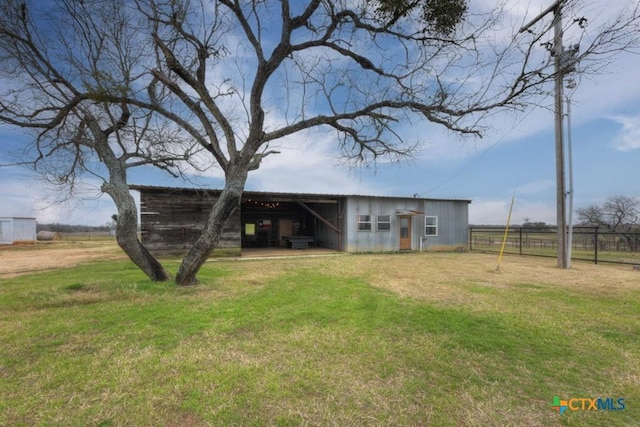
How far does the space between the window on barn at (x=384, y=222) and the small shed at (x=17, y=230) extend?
82.3 ft

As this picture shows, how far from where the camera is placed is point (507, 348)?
10.9 ft

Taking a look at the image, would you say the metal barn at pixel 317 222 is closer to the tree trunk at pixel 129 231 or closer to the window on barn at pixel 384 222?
the window on barn at pixel 384 222

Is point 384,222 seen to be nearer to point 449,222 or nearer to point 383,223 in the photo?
point 383,223

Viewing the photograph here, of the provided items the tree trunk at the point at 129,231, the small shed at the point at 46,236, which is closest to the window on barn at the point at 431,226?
the tree trunk at the point at 129,231

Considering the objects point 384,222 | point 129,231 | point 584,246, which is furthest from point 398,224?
point 129,231

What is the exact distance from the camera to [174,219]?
12758 millimetres

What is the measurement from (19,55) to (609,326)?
11678 mm

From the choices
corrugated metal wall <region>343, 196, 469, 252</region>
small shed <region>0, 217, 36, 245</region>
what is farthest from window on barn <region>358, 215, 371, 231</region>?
small shed <region>0, 217, 36, 245</region>

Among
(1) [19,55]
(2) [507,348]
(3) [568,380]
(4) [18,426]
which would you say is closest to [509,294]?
(2) [507,348]

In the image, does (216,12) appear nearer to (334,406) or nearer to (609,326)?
(334,406)

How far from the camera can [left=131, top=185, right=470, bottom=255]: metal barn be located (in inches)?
496

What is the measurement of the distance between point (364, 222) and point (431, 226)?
4.15 m

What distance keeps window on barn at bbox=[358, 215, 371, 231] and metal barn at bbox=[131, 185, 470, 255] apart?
53 millimetres

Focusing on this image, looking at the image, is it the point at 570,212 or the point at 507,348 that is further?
the point at 570,212
